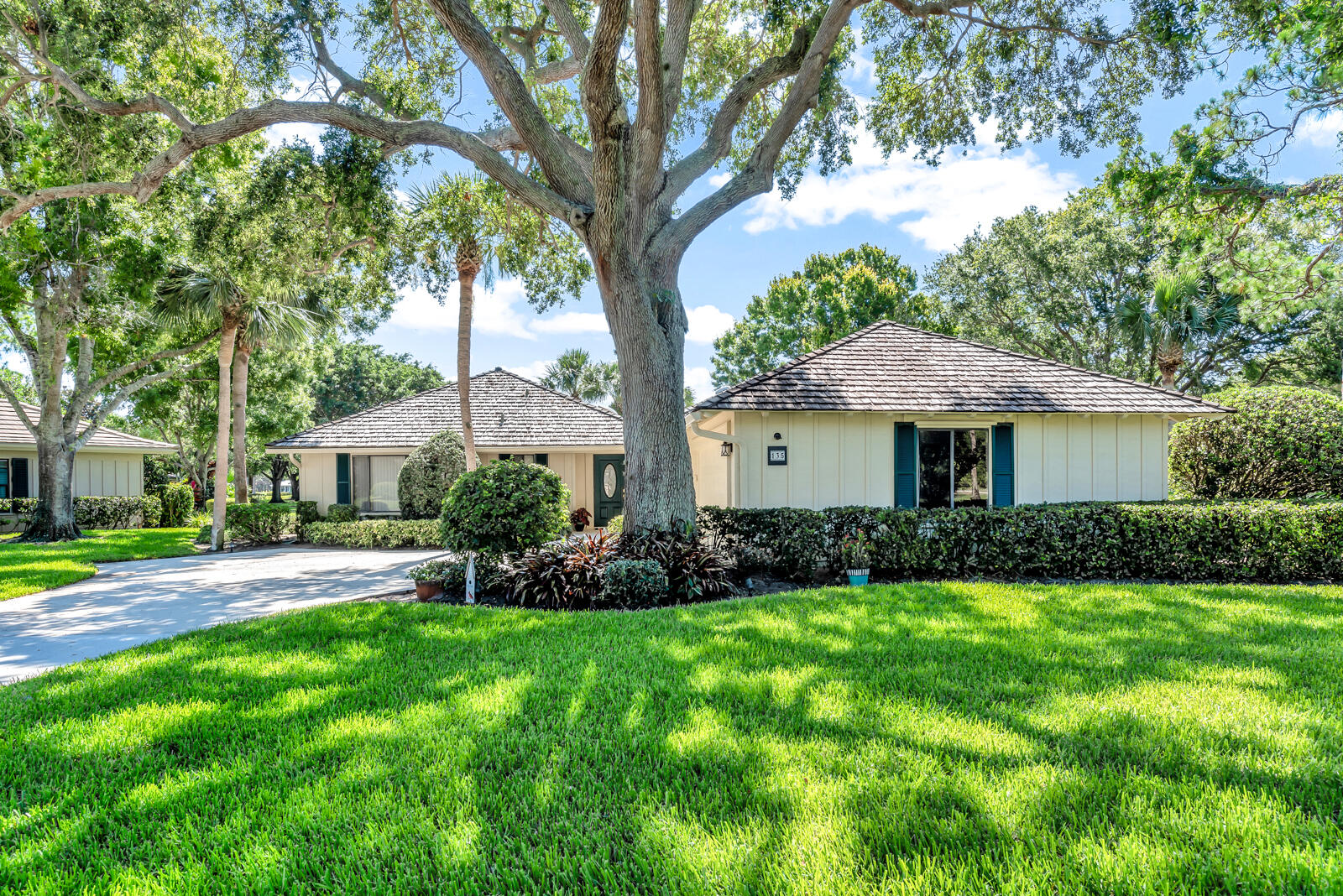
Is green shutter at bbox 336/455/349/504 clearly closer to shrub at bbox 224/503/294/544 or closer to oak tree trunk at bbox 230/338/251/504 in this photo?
shrub at bbox 224/503/294/544

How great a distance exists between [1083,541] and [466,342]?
11.7 meters

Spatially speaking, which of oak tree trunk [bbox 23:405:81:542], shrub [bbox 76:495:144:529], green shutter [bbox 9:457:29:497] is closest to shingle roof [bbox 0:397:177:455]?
green shutter [bbox 9:457:29:497]

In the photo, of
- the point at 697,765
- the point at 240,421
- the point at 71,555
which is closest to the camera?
the point at 697,765

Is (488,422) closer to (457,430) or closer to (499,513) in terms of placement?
(457,430)

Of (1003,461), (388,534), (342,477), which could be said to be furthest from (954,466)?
(342,477)

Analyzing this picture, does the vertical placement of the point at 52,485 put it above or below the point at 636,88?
below

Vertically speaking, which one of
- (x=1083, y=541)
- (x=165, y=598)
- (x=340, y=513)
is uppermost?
(x=1083, y=541)

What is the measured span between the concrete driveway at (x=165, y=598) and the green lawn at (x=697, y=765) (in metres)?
1.55

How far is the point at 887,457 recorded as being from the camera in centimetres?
1109

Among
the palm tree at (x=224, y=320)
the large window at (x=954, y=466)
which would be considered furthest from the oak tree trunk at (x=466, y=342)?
the large window at (x=954, y=466)

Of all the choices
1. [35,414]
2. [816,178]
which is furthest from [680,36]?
[35,414]

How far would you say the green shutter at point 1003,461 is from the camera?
36.7 feet

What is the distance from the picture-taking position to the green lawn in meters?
2.34

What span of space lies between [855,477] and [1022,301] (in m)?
19.5
